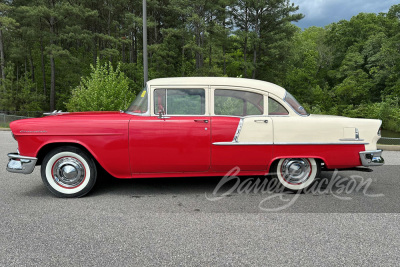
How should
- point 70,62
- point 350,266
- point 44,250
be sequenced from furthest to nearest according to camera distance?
1. point 70,62
2. point 44,250
3. point 350,266

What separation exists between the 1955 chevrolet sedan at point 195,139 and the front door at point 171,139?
0.01 meters

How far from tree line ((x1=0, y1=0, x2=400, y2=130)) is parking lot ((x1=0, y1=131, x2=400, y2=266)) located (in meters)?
28.7

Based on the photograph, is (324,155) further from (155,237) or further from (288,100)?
(155,237)

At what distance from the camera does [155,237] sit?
10.3 ft

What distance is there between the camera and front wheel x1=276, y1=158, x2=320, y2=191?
4.59 metres

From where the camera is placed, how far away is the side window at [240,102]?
4500 millimetres

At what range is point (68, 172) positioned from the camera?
4332mm

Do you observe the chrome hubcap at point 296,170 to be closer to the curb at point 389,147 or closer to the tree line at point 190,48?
the curb at point 389,147

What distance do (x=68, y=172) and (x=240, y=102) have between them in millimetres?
2737

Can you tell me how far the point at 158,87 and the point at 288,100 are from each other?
200cm

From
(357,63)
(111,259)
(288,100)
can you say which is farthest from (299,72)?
(111,259)

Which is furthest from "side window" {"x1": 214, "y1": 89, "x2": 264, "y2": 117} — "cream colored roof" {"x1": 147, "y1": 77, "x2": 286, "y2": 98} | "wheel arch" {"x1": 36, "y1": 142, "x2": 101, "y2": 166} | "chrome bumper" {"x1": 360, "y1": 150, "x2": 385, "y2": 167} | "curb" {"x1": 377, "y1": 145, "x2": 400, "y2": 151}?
"curb" {"x1": 377, "y1": 145, "x2": 400, "y2": 151}

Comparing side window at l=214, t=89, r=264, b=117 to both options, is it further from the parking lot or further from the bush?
the bush

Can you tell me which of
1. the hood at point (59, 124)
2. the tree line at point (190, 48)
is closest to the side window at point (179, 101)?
the hood at point (59, 124)
